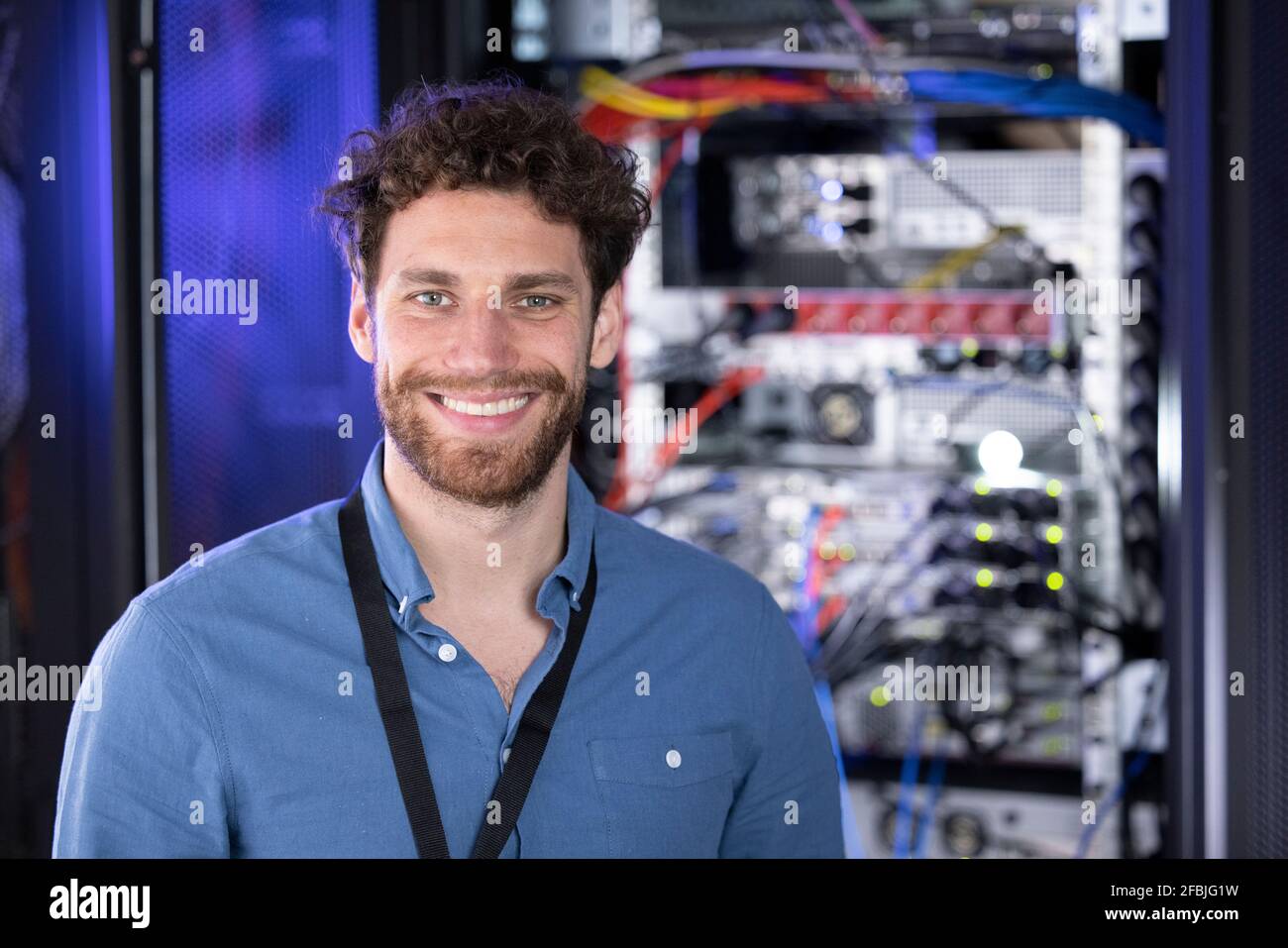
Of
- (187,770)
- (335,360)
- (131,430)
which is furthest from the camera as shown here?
(335,360)

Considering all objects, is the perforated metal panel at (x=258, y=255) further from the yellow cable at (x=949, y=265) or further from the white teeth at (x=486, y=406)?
the yellow cable at (x=949, y=265)

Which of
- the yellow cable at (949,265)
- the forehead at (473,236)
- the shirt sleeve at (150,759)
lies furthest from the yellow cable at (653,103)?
the shirt sleeve at (150,759)

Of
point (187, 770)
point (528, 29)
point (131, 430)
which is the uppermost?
point (528, 29)

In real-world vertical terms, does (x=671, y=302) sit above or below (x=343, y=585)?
above

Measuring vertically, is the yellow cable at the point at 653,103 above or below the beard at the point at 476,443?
above

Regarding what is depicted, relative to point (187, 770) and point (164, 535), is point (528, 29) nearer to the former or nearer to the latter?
point (164, 535)

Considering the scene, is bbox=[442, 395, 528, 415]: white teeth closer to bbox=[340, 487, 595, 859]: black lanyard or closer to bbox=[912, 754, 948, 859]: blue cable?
bbox=[340, 487, 595, 859]: black lanyard

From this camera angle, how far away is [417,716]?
1404 millimetres

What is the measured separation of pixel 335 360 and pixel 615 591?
0.68m

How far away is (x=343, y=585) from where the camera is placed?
4.69ft

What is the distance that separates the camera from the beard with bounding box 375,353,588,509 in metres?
1.49

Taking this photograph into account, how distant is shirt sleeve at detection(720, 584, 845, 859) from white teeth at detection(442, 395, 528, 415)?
373mm

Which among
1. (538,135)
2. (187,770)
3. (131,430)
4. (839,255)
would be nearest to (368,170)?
(538,135)

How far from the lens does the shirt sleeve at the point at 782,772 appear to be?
1556 millimetres
